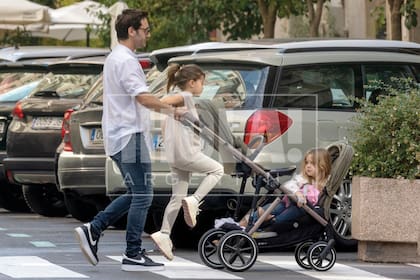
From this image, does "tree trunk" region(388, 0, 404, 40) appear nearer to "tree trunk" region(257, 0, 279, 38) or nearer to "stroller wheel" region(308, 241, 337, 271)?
"tree trunk" region(257, 0, 279, 38)

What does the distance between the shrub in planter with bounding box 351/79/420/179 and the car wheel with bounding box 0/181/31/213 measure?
7472 mm

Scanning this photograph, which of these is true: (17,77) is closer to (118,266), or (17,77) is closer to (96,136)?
(96,136)

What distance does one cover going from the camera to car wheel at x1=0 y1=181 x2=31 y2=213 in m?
19.6

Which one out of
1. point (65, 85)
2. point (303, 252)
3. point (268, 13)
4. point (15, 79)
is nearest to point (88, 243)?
point (303, 252)

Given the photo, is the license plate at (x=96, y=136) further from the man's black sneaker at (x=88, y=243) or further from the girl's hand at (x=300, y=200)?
the girl's hand at (x=300, y=200)

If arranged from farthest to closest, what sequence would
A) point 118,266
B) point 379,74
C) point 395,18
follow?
point 395,18
point 379,74
point 118,266

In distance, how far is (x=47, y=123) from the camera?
1764cm

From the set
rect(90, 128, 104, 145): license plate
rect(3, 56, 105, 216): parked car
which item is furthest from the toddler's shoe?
rect(3, 56, 105, 216): parked car

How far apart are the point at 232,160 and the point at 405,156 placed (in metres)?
1.36

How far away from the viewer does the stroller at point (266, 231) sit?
39.4ft

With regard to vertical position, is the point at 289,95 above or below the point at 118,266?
above

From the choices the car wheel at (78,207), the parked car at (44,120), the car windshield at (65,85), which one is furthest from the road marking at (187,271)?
the car windshield at (65,85)

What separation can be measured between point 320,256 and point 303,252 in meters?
0.42

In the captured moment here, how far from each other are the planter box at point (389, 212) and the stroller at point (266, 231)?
0.28m
